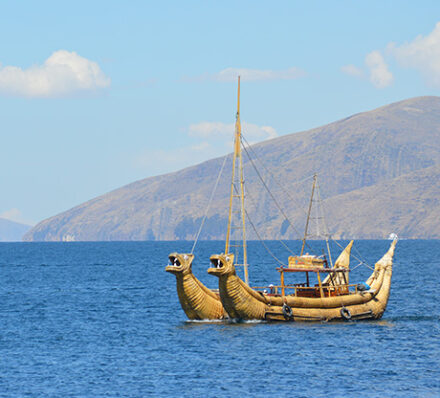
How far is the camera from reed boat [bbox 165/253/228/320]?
61.6 metres

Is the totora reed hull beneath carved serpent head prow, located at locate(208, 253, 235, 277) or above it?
beneath

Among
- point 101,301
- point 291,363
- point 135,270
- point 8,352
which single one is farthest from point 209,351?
point 135,270

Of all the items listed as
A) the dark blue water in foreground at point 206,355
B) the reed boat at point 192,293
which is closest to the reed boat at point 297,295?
the dark blue water in foreground at point 206,355

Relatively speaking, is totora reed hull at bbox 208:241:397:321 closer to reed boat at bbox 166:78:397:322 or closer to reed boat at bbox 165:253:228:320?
reed boat at bbox 166:78:397:322

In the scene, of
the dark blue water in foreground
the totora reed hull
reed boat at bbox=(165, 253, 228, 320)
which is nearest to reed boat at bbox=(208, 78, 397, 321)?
the totora reed hull

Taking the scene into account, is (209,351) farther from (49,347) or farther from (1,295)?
(1,295)

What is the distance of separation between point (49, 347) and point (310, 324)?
19.1 metres

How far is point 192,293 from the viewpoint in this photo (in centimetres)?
6334

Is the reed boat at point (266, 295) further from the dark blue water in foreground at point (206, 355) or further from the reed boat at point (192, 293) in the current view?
the dark blue water in foreground at point (206, 355)

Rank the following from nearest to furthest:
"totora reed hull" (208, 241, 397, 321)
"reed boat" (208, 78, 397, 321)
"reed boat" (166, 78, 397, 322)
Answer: "totora reed hull" (208, 241, 397, 321), "reed boat" (208, 78, 397, 321), "reed boat" (166, 78, 397, 322)

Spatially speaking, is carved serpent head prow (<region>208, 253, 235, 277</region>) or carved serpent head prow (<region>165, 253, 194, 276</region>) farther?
carved serpent head prow (<region>165, 253, 194, 276</region>)

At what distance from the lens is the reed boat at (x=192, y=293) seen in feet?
202

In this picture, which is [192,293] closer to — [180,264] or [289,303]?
[180,264]

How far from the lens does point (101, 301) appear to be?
94.2 meters
